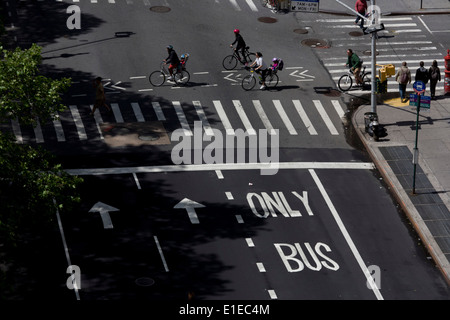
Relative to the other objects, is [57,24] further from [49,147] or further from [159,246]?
[159,246]

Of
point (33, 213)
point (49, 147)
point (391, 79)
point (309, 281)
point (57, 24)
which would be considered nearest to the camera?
point (33, 213)

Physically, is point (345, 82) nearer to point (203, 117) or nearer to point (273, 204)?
point (203, 117)

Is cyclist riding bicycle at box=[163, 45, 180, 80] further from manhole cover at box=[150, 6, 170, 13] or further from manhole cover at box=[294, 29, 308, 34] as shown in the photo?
manhole cover at box=[294, 29, 308, 34]

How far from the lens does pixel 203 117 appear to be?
40.4m

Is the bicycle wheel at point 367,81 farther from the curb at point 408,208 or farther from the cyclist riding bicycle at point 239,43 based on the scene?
the cyclist riding bicycle at point 239,43

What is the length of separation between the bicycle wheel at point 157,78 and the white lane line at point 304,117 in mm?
5873

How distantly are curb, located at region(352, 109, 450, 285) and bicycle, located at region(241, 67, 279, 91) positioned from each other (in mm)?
4466

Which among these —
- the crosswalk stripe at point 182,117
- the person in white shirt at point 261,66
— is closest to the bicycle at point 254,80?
the person in white shirt at point 261,66

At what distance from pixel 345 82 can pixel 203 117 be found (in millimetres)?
7105

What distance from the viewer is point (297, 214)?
34031 millimetres

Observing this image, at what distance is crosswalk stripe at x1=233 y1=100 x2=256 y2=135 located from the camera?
39.5 meters

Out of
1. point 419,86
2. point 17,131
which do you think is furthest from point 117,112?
point 419,86
